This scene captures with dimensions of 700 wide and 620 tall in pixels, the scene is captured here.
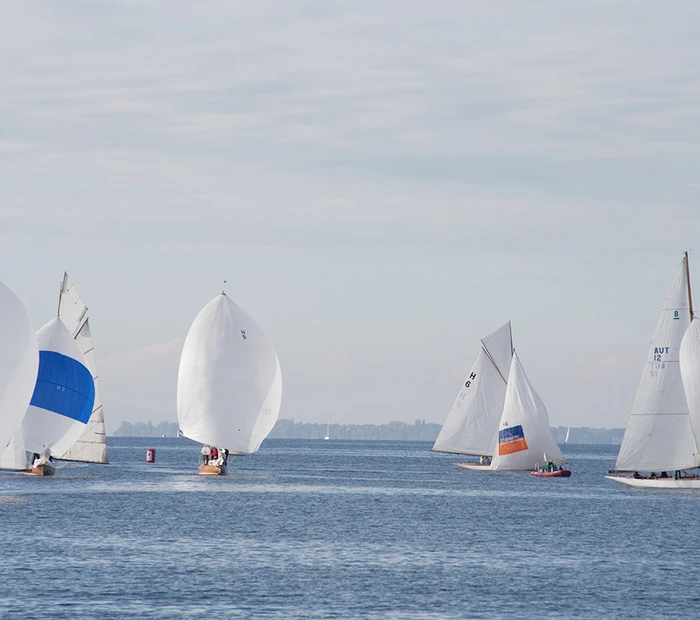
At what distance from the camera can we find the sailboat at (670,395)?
93.4 meters

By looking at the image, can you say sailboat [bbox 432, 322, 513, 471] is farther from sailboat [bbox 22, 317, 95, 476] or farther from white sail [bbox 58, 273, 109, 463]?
sailboat [bbox 22, 317, 95, 476]

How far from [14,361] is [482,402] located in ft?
243

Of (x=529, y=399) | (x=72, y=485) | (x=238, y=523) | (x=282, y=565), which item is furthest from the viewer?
(x=529, y=399)

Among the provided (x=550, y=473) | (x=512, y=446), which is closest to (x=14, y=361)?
(x=512, y=446)

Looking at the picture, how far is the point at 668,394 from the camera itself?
93750 mm

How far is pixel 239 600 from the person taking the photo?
44781 mm

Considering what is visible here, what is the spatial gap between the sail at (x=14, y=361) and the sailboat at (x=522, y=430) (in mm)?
60481

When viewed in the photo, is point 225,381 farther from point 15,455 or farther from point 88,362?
point 15,455

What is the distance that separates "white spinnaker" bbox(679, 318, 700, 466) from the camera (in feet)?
303

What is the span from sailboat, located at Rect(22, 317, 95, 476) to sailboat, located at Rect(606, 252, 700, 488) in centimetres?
4462

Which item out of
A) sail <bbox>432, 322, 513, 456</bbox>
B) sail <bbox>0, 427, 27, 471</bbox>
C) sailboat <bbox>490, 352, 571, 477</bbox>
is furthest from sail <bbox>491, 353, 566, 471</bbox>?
sail <bbox>0, 427, 27, 471</bbox>

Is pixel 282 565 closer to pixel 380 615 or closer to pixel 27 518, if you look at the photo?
pixel 380 615

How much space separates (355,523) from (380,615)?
3033 cm

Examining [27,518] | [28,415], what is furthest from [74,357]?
[27,518]
